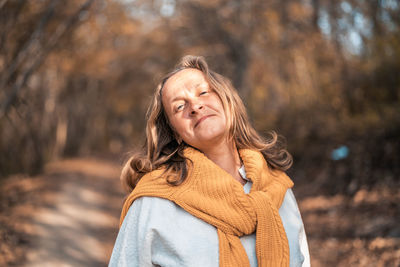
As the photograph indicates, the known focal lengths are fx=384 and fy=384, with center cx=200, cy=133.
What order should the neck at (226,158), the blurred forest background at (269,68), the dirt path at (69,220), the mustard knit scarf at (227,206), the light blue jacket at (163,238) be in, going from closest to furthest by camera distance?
the light blue jacket at (163,238) < the mustard knit scarf at (227,206) < the neck at (226,158) < the dirt path at (69,220) < the blurred forest background at (269,68)

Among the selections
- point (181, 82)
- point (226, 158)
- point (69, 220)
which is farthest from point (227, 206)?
point (69, 220)

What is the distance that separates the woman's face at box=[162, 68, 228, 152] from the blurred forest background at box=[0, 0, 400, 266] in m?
0.41

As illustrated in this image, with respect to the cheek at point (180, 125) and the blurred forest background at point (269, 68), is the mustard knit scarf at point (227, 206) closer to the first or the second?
the cheek at point (180, 125)

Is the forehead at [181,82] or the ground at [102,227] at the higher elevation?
→ the ground at [102,227]

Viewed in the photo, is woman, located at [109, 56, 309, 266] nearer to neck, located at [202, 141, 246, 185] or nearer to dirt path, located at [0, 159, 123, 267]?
neck, located at [202, 141, 246, 185]

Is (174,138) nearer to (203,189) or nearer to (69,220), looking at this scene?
(203,189)

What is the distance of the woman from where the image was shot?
157 cm

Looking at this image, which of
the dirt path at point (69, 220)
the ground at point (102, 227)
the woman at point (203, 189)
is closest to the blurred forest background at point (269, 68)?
the ground at point (102, 227)

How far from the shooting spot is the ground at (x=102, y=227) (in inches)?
179

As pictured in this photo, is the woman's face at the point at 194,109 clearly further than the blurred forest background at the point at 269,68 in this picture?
No

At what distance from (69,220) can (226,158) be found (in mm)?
6465

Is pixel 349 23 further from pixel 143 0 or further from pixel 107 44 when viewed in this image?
pixel 107 44

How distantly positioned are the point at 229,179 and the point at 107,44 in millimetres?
14249

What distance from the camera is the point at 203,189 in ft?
5.63
